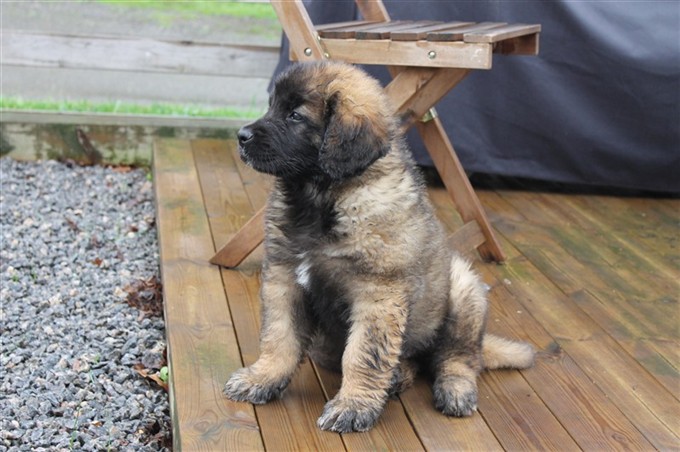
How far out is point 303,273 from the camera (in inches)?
118

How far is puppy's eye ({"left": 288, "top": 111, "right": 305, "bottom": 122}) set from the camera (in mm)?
2949

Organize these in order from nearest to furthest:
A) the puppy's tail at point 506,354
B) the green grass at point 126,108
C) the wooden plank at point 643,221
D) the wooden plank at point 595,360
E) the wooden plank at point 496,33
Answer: the wooden plank at point 595,360 < the puppy's tail at point 506,354 < the wooden plank at point 496,33 < the wooden plank at point 643,221 < the green grass at point 126,108

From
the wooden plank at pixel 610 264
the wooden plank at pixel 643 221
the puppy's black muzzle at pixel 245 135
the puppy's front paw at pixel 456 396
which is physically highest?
the puppy's black muzzle at pixel 245 135

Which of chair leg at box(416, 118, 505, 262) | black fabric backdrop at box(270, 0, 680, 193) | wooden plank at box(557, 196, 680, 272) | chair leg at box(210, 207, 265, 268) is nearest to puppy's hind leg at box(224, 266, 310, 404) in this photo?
chair leg at box(210, 207, 265, 268)

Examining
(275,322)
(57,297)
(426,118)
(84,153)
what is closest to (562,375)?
(275,322)

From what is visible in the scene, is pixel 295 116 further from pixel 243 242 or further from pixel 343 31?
pixel 243 242

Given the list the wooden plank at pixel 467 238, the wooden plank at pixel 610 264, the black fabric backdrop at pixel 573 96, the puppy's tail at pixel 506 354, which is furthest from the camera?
the black fabric backdrop at pixel 573 96

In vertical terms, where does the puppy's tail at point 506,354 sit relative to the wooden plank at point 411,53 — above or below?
below

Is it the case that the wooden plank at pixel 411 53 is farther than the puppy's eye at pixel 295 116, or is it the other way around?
the wooden plank at pixel 411 53

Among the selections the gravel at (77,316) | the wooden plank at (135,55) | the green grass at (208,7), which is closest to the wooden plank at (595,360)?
the gravel at (77,316)

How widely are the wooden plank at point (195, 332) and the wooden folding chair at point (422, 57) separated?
0.77 ft

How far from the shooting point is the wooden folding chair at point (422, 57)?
3789 mm

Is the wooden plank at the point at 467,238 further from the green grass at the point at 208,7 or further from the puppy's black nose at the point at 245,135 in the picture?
the green grass at the point at 208,7

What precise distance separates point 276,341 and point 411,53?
1382mm
